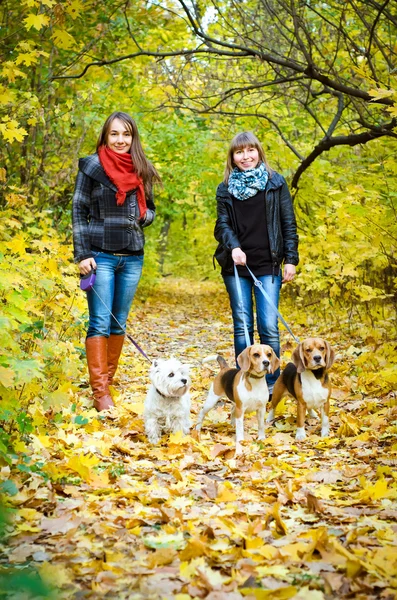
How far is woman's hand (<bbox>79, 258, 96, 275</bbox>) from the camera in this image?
17.6 feet

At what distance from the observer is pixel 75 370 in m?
5.52

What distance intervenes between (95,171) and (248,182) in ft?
4.43

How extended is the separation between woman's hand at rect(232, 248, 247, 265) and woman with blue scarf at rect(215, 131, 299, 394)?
0.06m

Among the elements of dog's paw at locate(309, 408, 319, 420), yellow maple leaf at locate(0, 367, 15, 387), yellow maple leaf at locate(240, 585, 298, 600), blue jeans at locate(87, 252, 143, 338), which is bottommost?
dog's paw at locate(309, 408, 319, 420)

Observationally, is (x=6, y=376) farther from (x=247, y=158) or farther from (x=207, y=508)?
(x=247, y=158)

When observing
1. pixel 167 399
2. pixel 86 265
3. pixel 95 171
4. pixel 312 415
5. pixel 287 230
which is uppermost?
pixel 95 171

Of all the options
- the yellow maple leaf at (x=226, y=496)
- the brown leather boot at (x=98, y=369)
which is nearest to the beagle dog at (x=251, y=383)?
the brown leather boot at (x=98, y=369)

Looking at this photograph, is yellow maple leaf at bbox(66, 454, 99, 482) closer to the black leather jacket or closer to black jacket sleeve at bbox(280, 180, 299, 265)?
the black leather jacket

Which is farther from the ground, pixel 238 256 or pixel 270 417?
pixel 238 256

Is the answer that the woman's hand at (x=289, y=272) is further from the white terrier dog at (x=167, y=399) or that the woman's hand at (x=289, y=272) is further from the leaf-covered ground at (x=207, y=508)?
the white terrier dog at (x=167, y=399)

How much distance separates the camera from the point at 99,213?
5.56m

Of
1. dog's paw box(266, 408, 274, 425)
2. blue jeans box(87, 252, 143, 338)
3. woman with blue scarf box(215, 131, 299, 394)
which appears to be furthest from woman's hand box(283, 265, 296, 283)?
blue jeans box(87, 252, 143, 338)

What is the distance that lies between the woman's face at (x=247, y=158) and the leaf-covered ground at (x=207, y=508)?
2.32 m

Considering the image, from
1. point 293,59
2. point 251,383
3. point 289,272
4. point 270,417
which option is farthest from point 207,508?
point 293,59
